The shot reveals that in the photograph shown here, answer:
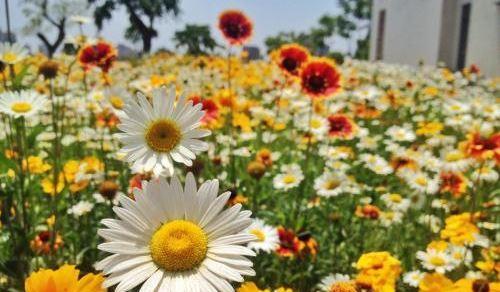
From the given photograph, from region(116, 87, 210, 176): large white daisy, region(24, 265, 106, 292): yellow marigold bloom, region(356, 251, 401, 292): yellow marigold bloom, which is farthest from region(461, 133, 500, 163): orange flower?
region(24, 265, 106, 292): yellow marigold bloom

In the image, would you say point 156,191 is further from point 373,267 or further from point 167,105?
point 373,267

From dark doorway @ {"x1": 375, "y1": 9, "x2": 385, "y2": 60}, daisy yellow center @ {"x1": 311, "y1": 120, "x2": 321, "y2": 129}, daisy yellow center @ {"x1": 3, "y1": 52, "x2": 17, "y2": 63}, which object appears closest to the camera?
daisy yellow center @ {"x1": 3, "y1": 52, "x2": 17, "y2": 63}

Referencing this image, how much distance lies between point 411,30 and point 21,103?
16.0 metres

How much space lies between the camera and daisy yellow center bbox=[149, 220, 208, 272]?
722 millimetres

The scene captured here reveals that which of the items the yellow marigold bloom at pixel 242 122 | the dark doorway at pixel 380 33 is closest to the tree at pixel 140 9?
the dark doorway at pixel 380 33

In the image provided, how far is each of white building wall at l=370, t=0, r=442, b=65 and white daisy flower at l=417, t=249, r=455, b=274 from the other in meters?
13.6

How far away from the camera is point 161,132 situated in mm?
926

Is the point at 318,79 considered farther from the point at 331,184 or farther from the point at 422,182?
the point at 422,182

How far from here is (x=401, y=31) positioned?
17047 mm

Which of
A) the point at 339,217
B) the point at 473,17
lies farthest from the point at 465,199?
the point at 473,17

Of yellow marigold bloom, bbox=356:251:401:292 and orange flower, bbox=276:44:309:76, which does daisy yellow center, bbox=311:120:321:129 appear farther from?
yellow marigold bloom, bbox=356:251:401:292

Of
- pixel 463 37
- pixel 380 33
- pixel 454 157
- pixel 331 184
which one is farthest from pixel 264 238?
pixel 380 33

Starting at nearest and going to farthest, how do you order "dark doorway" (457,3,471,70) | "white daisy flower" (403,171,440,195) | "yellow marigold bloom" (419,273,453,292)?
"yellow marigold bloom" (419,273,453,292), "white daisy flower" (403,171,440,195), "dark doorway" (457,3,471,70)

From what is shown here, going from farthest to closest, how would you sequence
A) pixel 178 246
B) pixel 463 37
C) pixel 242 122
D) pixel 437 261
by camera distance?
pixel 463 37 → pixel 242 122 → pixel 437 261 → pixel 178 246
